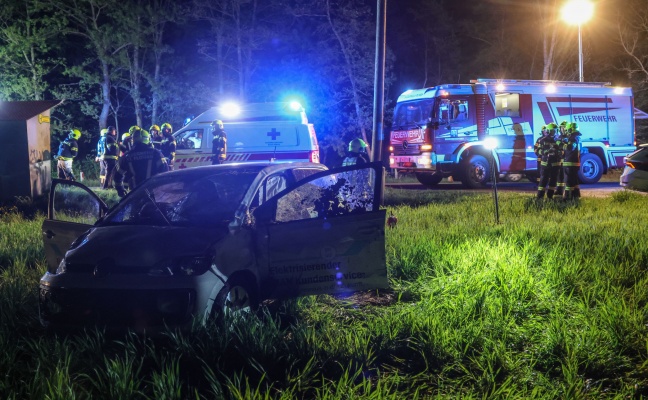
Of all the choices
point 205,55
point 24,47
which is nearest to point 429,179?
point 205,55

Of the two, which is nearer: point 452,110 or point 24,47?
point 452,110

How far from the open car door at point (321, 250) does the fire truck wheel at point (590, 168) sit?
674 inches

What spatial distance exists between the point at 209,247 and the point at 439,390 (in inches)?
73.4

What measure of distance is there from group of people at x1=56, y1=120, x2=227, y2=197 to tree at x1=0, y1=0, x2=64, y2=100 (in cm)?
998

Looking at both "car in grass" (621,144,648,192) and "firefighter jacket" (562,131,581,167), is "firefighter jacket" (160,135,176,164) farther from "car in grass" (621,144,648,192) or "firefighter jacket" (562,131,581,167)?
"car in grass" (621,144,648,192)

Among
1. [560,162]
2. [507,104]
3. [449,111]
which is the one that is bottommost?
[560,162]

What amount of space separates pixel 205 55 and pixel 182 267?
2744 cm

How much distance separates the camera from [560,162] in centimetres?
1385

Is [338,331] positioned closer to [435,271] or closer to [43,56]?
[435,271]

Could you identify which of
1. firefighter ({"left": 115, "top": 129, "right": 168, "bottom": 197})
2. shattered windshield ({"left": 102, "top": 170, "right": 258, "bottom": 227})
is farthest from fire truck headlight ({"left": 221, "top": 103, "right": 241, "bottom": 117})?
shattered windshield ({"left": 102, "top": 170, "right": 258, "bottom": 227})

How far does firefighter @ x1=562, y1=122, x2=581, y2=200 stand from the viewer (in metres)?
13.2

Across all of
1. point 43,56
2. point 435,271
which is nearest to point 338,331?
point 435,271

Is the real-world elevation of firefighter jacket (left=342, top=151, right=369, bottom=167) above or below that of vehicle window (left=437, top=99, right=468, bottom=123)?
below

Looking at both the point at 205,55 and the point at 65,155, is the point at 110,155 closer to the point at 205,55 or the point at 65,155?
the point at 65,155
